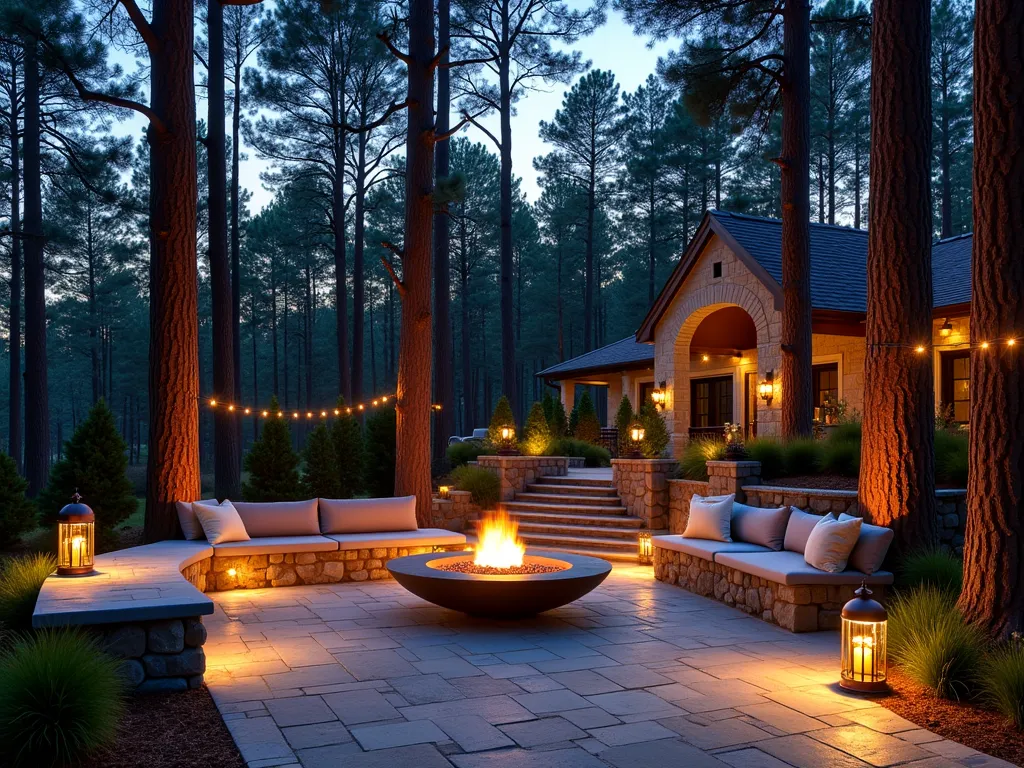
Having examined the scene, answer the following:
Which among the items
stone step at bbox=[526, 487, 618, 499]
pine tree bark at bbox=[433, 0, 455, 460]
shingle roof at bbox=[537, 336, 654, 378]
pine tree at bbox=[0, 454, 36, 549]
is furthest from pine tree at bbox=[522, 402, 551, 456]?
pine tree at bbox=[0, 454, 36, 549]

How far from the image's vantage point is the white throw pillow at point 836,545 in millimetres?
6895

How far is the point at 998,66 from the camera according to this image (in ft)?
17.9

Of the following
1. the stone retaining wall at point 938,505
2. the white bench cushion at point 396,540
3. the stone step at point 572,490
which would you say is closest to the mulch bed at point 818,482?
the stone retaining wall at point 938,505

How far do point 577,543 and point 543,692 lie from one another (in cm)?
624

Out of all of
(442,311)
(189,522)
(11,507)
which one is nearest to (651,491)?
(189,522)

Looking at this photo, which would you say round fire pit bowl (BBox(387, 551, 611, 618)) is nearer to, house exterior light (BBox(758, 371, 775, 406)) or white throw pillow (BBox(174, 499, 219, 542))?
white throw pillow (BBox(174, 499, 219, 542))

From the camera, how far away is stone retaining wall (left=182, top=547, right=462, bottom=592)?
8539 millimetres

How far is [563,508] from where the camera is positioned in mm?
12484

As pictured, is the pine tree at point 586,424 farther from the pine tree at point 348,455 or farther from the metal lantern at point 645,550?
the metal lantern at point 645,550

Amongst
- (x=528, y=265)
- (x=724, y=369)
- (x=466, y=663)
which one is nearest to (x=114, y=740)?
(x=466, y=663)

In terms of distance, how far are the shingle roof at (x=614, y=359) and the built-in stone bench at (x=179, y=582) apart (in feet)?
39.1

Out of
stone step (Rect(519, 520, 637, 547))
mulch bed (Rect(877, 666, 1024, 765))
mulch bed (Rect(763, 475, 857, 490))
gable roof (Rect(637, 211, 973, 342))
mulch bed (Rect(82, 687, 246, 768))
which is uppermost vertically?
gable roof (Rect(637, 211, 973, 342))

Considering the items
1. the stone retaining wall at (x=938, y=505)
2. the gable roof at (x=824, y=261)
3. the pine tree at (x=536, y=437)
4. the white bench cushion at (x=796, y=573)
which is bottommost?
the white bench cushion at (x=796, y=573)

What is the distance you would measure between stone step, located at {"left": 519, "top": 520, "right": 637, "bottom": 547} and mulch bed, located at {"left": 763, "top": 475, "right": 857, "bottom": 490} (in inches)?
89.9
